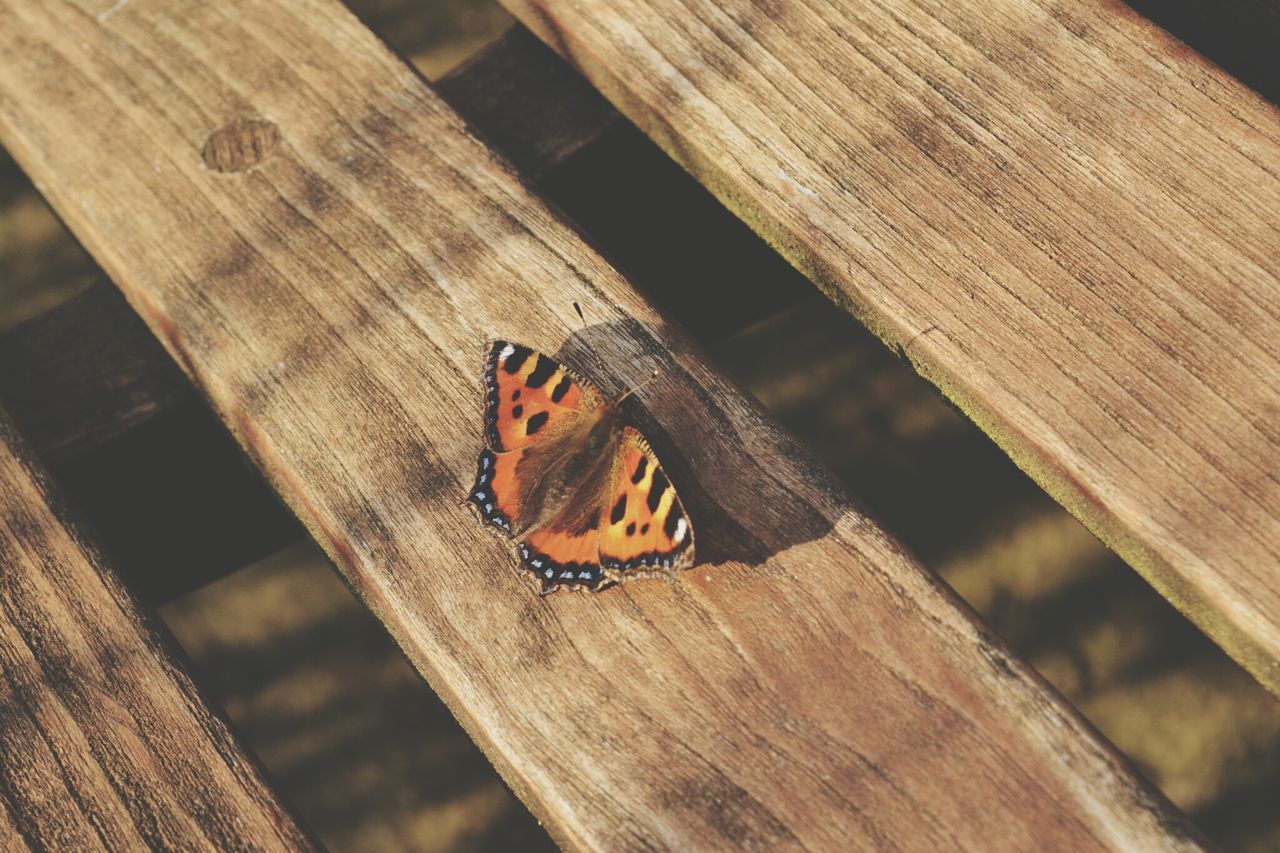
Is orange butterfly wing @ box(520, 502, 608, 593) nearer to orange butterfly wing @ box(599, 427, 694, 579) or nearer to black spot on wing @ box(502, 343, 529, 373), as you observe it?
orange butterfly wing @ box(599, 427, 694, 579)

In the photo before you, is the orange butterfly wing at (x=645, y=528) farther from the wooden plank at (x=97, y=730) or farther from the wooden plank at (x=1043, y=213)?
the wooden plank at (x=97, y=730)

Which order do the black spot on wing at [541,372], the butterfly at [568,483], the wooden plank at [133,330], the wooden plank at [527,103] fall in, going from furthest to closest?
the wooden plank at [527,103] → the wooden plank at [133,330] → the black spot on wing at [541,372] → the butterfly at [568,483]

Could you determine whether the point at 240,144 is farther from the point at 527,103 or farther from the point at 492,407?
the point at 492,407

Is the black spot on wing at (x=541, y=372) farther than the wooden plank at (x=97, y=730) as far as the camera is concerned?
Yes

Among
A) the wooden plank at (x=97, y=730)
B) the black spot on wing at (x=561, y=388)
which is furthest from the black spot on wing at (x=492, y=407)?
the wooden plank at (x=97, y=730)

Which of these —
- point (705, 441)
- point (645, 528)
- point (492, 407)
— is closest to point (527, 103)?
point (492, 407)

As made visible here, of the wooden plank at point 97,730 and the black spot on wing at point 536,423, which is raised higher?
the black spot on wing at point 536,423

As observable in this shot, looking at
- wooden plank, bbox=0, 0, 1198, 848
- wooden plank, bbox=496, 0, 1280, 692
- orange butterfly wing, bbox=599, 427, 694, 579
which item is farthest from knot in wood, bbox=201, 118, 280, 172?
orange butterfly wing, bbox=599, 427, 694, 579
